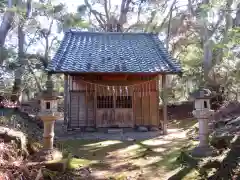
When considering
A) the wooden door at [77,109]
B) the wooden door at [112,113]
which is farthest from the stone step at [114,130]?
the wooden door at [77,109]

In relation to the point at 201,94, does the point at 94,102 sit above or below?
below

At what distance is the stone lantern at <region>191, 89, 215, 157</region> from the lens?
6.50m

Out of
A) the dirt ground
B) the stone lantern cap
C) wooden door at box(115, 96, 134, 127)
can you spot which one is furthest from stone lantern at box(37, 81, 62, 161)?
wooden door at box(115, 96, 134, 127)

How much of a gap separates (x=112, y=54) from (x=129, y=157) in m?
6.57

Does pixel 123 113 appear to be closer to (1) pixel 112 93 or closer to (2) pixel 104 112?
(2) pixel 104 112

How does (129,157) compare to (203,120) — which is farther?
(129,157)

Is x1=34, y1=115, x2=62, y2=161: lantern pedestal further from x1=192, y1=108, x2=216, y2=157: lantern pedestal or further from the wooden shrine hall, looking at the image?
the wooden shrine hall

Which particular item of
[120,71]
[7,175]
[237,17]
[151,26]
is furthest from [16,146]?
[151,26]

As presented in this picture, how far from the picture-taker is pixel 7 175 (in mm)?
4578

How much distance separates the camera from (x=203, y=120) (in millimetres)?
6738

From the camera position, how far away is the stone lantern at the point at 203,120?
6.50 m

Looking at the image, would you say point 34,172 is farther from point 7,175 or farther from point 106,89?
point 106,89

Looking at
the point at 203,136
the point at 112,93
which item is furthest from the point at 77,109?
the point at 203,136

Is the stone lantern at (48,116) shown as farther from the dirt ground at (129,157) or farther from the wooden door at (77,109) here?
the wooden door at (77,109)
